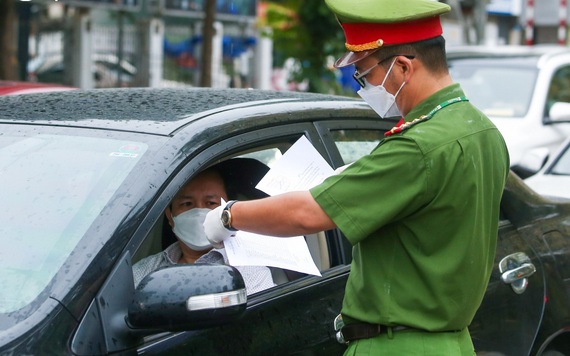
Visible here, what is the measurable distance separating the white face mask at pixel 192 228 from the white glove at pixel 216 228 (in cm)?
55

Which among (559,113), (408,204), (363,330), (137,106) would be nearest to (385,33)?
(408,204)

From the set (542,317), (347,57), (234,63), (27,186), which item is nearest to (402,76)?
(347,57)

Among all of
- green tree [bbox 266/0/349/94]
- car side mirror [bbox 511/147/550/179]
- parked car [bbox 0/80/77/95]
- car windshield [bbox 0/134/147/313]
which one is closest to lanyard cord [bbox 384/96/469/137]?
car windshield [bbox 0/134/147/313]

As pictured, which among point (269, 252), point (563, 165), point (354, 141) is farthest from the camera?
point (563, 165)

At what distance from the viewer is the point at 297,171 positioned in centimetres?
310

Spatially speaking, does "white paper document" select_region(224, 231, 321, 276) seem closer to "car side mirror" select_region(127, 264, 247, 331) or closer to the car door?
"car side mirror" select_region(127, 264, 247, 331)

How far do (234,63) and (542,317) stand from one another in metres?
17.9

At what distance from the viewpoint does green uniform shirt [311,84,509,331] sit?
256cm

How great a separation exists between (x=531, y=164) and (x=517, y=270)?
377 cm

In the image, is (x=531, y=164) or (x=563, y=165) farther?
(x=531, y=164)

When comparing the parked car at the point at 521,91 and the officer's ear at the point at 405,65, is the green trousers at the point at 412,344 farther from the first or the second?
the parked car at the point at 521,91

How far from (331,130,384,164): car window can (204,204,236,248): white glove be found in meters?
0.83

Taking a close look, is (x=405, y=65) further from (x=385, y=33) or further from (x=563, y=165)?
(x=563, y=165)

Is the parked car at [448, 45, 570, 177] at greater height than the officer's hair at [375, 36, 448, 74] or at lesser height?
lesser
